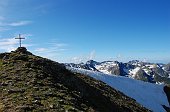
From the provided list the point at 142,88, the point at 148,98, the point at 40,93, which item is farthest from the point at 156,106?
the point at 40,93

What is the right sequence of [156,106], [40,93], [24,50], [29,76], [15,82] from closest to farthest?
[40,93], [15,82], [29,76], [24,50], [156,106]

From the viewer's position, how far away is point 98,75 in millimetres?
83688

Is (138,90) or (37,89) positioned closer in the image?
(37,89)

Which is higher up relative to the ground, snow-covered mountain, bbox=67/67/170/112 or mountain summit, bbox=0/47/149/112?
mountain summit, bbox=0/47/149/112

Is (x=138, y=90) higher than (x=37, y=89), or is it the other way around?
(x=37, y=89)

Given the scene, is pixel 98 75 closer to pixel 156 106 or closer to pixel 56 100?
pixel 156 106

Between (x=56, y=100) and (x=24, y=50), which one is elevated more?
(x=24, y=50)

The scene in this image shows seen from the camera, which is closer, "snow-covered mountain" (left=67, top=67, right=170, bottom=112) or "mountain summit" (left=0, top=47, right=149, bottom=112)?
"mountain summit" (left=0, top=47, right=149, bottom=112)

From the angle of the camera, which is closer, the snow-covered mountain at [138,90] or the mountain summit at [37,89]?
the mountain summit at [37,89]

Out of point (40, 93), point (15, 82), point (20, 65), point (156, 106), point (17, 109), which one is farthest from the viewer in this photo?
point (156, 106)

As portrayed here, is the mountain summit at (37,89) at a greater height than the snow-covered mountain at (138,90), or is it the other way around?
the mountain summit at (37,89)

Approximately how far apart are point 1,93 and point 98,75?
61.5 meters

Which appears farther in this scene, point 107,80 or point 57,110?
point 107,80

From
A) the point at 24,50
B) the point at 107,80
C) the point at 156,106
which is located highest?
the point at 24,50
